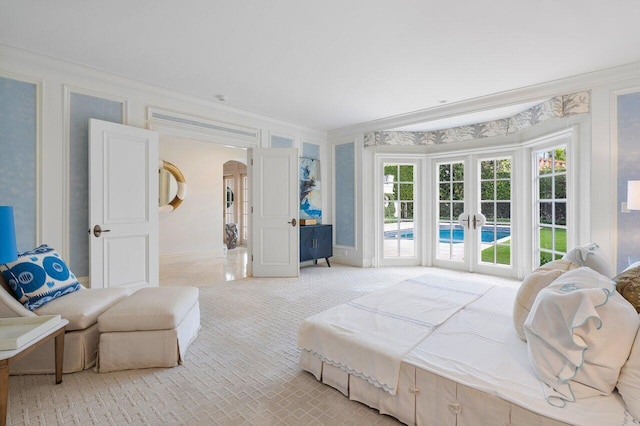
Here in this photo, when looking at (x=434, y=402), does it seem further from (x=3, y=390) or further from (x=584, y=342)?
(x=3, y=390)

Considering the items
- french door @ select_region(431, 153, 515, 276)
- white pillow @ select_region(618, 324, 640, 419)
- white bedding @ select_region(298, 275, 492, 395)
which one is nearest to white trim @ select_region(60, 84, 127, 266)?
white bedding @ select_region(298, 275, 492, 395)

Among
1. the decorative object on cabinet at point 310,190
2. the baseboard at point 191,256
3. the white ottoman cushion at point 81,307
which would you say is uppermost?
the decorative object on cabinet at point 310,190

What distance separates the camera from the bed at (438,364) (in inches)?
49.3

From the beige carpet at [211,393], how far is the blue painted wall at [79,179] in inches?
63.3

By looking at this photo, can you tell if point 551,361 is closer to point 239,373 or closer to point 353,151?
point 239,373

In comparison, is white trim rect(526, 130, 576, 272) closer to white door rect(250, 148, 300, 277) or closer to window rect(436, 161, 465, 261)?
window rect(436, 161, 465, 261)

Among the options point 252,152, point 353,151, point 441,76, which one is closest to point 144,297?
point 252,152

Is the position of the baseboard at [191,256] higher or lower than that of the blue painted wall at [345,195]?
lower

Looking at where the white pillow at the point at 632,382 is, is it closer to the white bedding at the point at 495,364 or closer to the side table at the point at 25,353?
the white bedding at the point at 495,364

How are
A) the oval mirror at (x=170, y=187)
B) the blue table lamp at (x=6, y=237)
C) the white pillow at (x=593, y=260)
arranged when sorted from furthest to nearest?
the oval mirror at (x=170, y=187), the white pillow at (x=593, y=260), the blue table lamp at (x=6, y=237)

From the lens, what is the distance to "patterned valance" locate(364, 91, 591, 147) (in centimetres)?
364

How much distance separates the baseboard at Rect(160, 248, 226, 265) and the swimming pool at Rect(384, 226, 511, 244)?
153 inches

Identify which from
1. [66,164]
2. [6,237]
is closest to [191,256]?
[66,164]

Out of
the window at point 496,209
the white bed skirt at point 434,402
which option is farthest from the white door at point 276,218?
the white bed skirt at point 434,402
